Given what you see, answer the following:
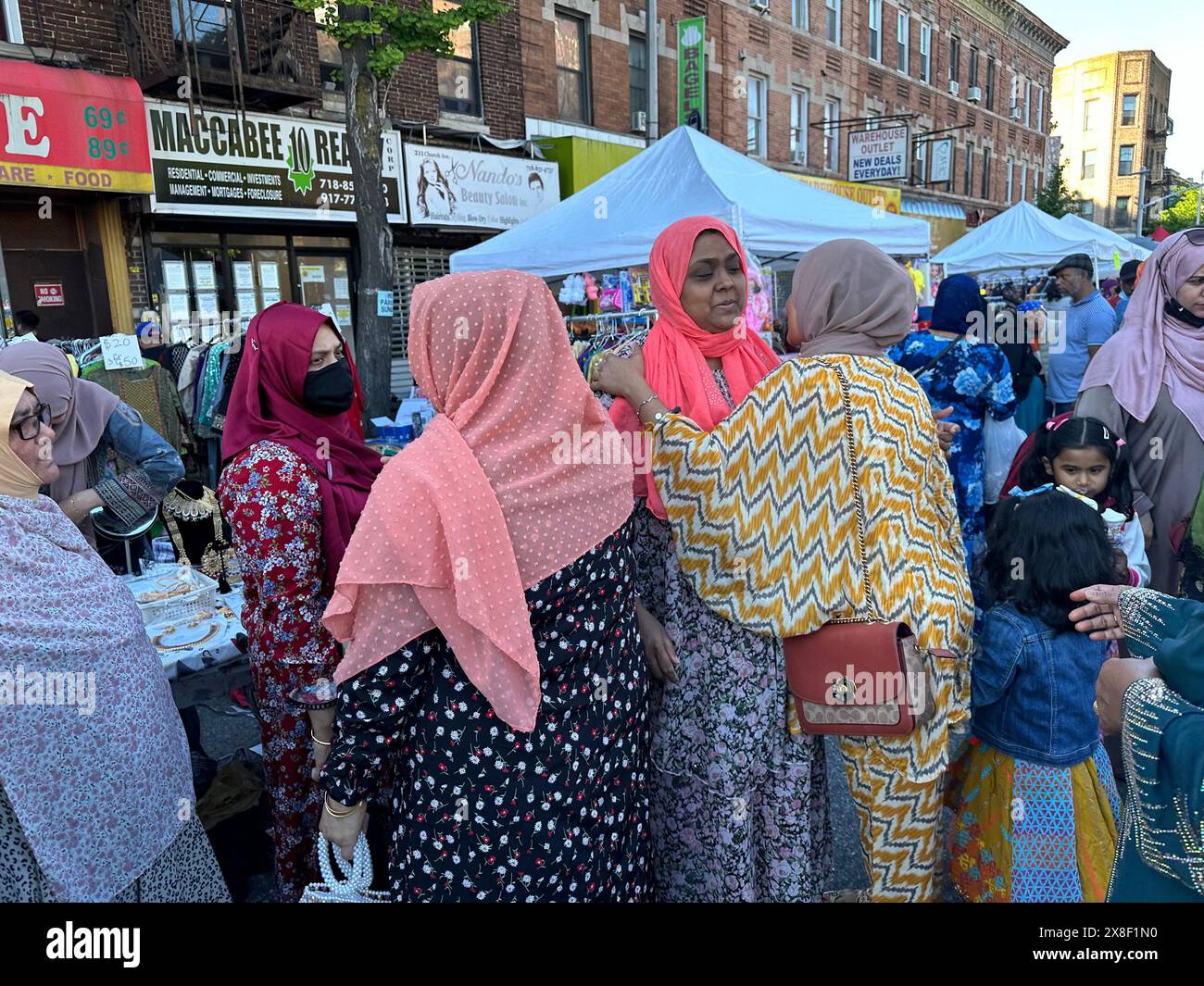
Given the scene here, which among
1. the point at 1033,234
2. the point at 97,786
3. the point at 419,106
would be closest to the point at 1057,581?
the point at 97,786

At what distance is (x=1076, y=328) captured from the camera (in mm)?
7160

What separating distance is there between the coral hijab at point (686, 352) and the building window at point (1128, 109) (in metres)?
47.4

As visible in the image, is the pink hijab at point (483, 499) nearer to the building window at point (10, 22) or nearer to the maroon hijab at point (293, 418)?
the maroon hijab at point (293, 418)

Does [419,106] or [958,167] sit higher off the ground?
[958,167]

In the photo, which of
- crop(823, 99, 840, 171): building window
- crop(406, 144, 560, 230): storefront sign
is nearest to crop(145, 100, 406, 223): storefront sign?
crop(406, 144, 560, 230): storefront sign

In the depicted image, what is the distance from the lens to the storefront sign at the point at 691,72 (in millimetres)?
14866

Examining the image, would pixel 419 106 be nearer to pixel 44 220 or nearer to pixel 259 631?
pixel 44 220

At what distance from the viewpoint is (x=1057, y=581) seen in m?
2.22

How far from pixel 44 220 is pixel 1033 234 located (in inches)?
583

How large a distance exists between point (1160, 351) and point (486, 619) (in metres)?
3.10

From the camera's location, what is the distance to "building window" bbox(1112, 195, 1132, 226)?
146 ft

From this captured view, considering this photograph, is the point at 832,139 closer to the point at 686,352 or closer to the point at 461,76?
the point at 461,76

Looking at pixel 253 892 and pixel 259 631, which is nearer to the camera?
pixel 259 631

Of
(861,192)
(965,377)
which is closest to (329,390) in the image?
(965,377)
